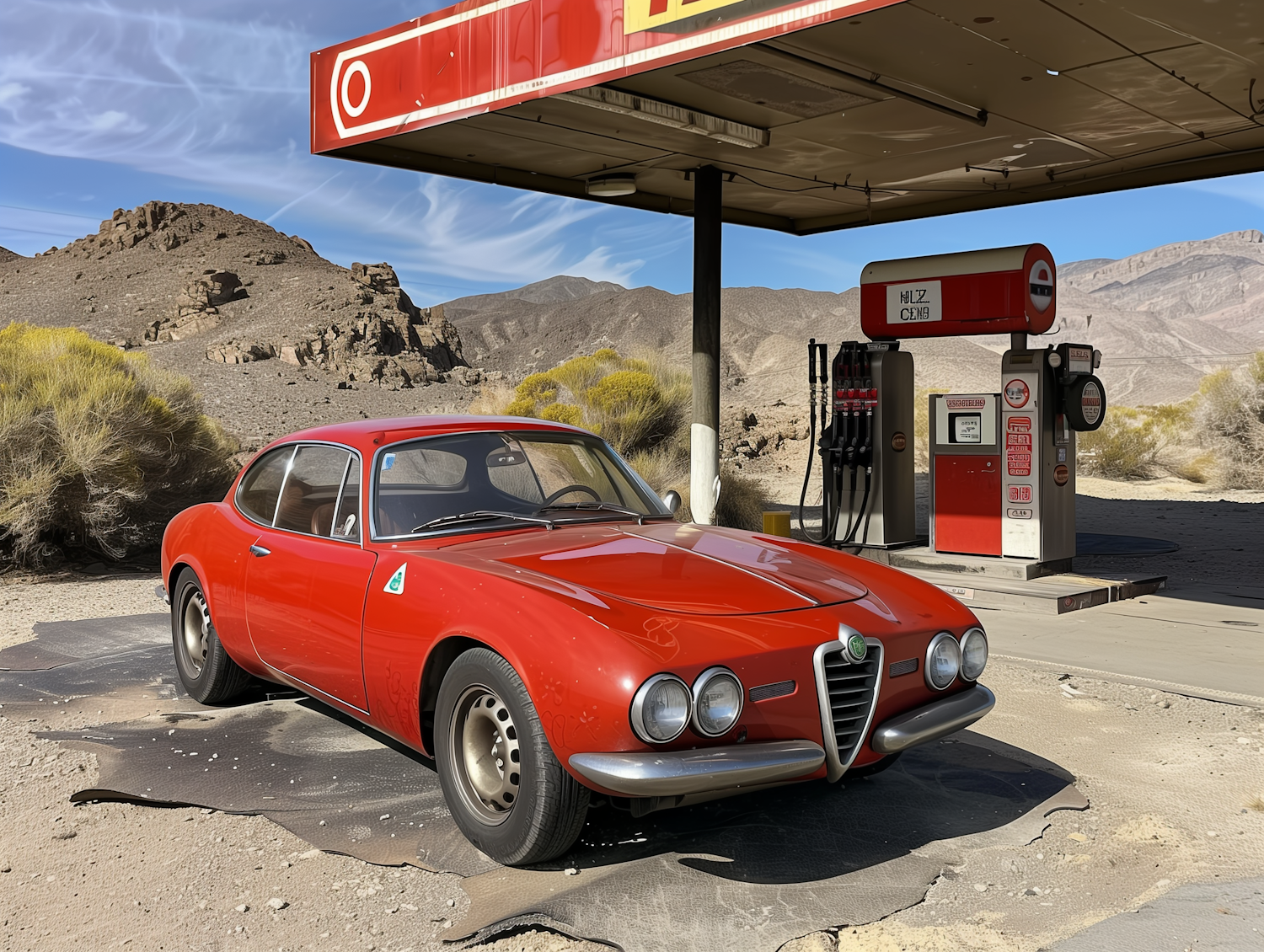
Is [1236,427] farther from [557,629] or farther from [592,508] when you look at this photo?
[557,629]

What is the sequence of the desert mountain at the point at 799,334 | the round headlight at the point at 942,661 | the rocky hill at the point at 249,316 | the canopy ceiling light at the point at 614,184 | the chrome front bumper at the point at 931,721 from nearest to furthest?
the chrome front bumper at the point at 931,721 < the round headlight at the point at 942,661 < the canopy ceiling light at the point at 614,184 < the rocky hill at the point at 249,316 < the desert mountain at the point at 799,334

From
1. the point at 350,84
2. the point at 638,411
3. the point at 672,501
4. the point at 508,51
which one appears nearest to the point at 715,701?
the point at 672,501

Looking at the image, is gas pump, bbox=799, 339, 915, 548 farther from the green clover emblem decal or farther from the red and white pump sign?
the green clover emblem decal

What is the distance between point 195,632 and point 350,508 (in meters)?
1.90

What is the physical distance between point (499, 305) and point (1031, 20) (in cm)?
11588

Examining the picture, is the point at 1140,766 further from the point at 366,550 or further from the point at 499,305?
the point at 499,305

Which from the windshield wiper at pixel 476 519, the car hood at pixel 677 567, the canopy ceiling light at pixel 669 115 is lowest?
Result: the car hood at pixel 677 567

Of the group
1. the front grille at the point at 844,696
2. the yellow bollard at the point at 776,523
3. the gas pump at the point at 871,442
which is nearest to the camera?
the front grille at the point at 844,696

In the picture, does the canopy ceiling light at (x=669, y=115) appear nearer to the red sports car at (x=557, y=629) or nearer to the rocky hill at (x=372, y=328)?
the red sports car at (x=557, y=629)

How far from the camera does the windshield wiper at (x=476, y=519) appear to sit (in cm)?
476

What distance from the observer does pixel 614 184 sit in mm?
12555

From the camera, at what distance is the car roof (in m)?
5.10

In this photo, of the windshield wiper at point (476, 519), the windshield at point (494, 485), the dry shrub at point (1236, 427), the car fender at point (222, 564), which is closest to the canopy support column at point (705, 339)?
the windshield at point (494, 485)

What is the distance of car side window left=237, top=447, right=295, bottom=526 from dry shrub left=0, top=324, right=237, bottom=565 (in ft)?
20.1
